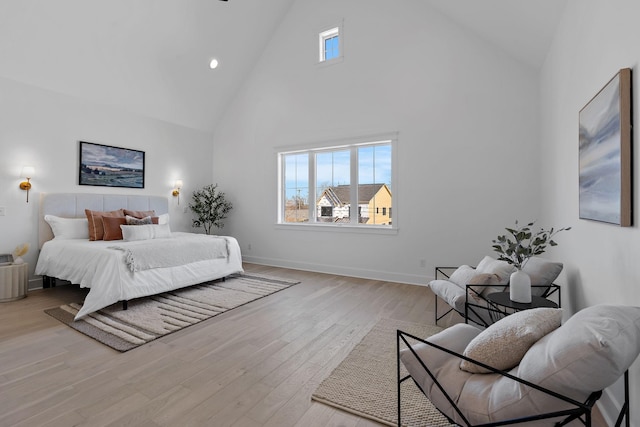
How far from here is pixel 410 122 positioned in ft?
15.0

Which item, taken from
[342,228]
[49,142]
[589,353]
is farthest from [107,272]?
[589,353]

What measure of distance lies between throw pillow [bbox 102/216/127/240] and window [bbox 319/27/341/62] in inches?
159

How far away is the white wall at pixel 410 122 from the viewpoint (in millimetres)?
4012

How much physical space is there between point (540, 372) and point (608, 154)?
1.29m

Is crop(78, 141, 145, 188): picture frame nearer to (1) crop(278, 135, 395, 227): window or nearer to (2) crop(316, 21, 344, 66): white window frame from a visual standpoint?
(1) crop(278, 135, 395, 227): window

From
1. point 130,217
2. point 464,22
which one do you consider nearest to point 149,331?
point 130,217

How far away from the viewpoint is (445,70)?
4.34 meters

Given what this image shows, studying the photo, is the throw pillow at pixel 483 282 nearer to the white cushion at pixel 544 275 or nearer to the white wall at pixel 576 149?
the white cushion at pixel 544 275

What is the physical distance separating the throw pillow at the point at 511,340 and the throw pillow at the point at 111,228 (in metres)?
4.46

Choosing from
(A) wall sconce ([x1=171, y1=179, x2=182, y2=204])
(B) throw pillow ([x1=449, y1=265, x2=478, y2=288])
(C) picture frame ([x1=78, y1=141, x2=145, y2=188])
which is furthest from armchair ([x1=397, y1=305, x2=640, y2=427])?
(A) wall sconce ([x1=171, y1=179, x2=182, y2=204])

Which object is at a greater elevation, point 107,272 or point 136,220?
point 136,220

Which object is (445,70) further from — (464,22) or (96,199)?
(96,199)

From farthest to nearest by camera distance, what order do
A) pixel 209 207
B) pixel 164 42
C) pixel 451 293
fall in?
1. pixel 209 207
2. pixel 164 42
3. pixel 451 293

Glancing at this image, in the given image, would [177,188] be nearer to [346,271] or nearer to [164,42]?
[164,42]
